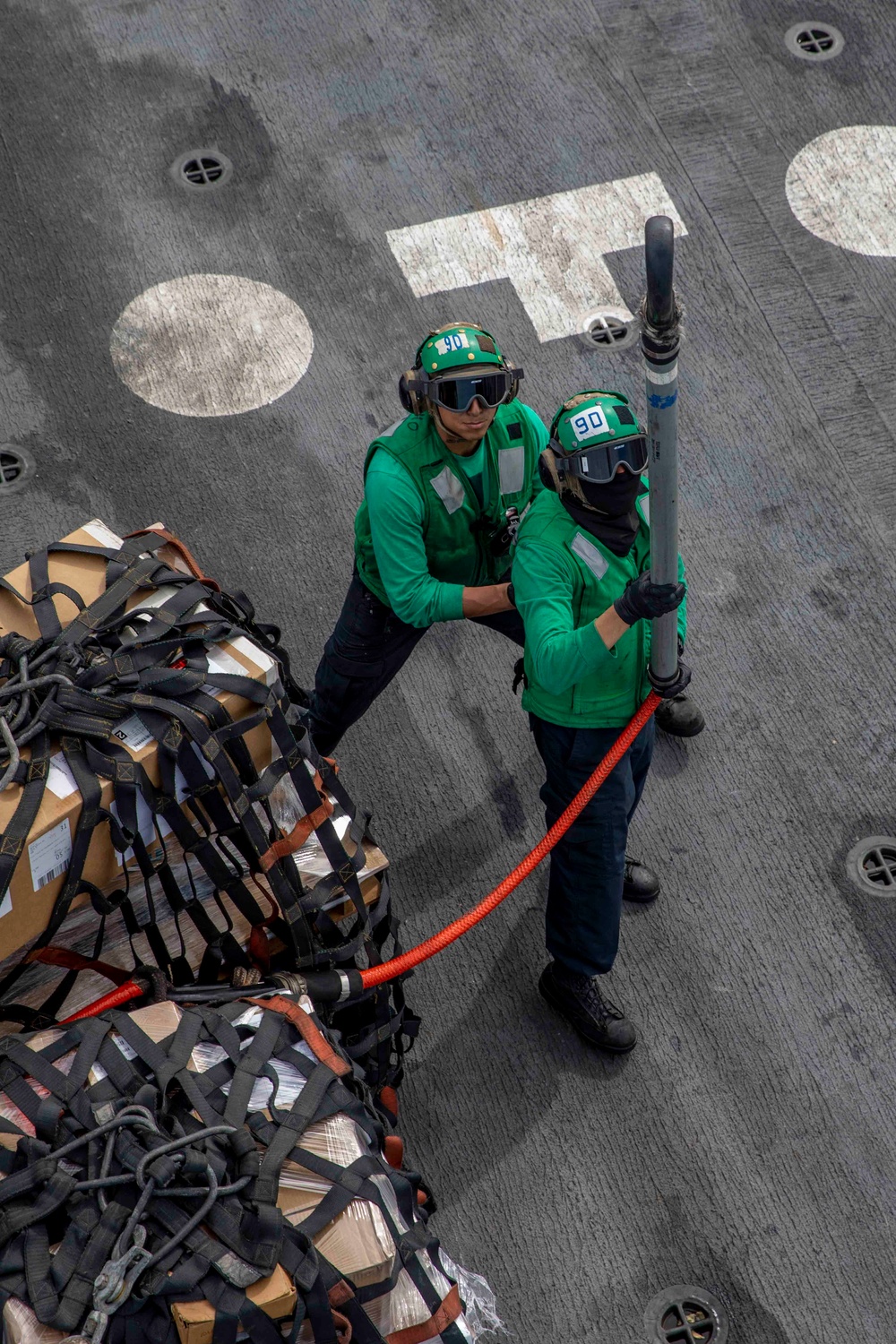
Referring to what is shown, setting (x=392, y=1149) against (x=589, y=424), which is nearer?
(x=392, y=1149)

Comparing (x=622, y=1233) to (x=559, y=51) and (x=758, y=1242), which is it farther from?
(x=559, y=51)

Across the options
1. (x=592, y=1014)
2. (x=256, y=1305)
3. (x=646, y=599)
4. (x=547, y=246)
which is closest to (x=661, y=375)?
(x=646, y=599)

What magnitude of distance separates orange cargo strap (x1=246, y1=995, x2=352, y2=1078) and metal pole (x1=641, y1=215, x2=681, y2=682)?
135 cm

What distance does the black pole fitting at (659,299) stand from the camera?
2.69m

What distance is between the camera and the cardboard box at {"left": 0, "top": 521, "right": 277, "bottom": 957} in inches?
126

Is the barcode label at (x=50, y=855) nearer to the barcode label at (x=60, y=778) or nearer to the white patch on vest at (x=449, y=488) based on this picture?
the barcode label at (x=60, y=778)

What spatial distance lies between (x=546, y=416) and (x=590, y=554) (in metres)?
2.44

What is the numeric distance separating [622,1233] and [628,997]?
30.9 inches

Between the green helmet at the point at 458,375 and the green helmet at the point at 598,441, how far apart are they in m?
0.33

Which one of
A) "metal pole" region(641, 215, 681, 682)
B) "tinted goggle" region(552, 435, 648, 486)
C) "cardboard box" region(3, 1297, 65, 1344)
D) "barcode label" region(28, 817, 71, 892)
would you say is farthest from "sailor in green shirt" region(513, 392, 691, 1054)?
"cardboard box" region(3, 1297, 65, 1344)

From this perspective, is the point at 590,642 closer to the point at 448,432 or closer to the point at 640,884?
the point at 448,432

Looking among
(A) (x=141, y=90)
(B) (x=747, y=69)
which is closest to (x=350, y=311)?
(A) (x=141, y=90)

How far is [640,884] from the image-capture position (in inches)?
194

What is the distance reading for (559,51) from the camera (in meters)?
7.45
